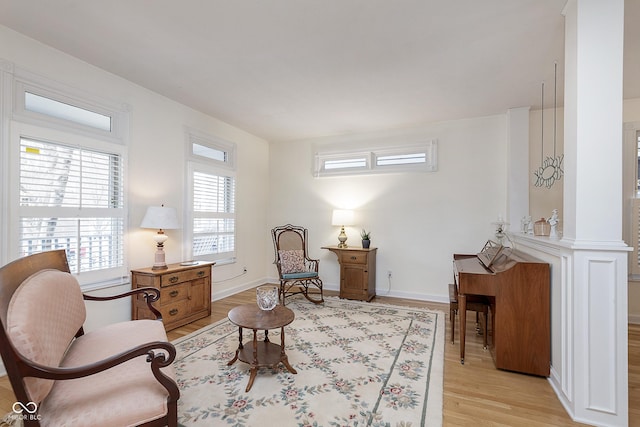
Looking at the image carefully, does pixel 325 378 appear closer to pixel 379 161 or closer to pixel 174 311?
pixel 174 311

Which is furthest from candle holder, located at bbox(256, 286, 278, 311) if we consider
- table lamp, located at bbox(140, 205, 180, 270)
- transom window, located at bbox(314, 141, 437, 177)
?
transom window, located at bbox(314, 141, 437, 177)

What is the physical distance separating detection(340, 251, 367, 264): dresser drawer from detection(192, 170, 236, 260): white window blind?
179 cm

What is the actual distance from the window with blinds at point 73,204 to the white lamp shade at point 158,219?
0.26m

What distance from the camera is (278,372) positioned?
2.37 metres

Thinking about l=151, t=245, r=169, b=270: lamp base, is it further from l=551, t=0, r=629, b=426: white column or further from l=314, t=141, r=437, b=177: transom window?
l=551, t=0, r=629, b=426: white column

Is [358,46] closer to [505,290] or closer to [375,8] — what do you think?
[375,8]

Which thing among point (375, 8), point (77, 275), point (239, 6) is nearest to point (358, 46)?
point (375, 8)

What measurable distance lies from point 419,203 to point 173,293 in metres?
3.56

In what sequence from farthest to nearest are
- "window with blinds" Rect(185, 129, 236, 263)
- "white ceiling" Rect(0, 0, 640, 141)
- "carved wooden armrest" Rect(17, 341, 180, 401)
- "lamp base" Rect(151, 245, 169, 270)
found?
"window with blinds" Rect(185, 129, 236, 263)
"lamp base" Rect(151, 245, 169, 270)
"white ceiling" Rect(0, 0, 640, 141)
"carved wooden armrest" Rect(17, 341, 180, 401)

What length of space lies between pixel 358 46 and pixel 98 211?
2.93 meters

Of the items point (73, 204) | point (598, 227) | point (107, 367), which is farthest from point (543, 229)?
point (73, 204)

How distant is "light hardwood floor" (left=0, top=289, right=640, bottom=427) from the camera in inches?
72.4

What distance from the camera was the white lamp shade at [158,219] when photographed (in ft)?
10.5

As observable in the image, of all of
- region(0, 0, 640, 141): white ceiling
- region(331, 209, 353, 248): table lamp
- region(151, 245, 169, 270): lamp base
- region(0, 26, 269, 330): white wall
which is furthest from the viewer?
region(331, 209, 353, 248): table lamp
